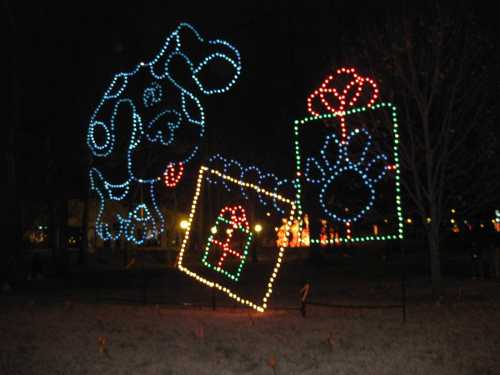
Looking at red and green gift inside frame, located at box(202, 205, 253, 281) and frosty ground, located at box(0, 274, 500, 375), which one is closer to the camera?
frosty ground, located at box(0, 274, 500, 375)

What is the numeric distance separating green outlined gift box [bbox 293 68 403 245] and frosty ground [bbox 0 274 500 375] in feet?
5.37

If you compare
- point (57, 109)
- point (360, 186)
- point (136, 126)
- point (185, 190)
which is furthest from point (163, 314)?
point (185, 190)

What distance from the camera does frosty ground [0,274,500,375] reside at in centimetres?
776

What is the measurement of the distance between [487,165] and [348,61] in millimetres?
5159

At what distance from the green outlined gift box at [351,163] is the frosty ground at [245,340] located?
1637 mm

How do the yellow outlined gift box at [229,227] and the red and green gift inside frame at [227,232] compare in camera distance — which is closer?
the yellow outlined gift box at [229,227]

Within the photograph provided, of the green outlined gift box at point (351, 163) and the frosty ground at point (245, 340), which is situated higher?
the green outlined gift box at point (351, 163)

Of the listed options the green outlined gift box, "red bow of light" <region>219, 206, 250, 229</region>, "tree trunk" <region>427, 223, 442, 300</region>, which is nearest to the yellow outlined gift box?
"red bow of light" <region>219, 206, 250, 229</region>

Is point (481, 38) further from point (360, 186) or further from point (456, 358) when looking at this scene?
point (456, 358)

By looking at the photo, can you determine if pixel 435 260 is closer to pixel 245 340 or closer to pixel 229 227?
pixel 229 227

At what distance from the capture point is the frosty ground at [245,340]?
776 centimetres

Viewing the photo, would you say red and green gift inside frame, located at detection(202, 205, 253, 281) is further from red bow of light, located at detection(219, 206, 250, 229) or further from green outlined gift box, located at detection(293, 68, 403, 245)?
green outlined gift box, located at detection(293, 68, 403, 245)

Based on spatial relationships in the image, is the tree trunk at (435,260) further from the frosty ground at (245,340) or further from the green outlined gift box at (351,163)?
the frosty ground at (245,340)

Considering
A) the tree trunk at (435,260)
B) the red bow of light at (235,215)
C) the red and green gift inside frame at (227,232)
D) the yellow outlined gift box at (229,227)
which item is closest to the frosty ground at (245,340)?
the yellow outlined gift box at (229,227)
